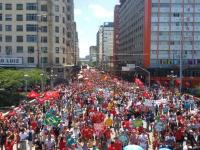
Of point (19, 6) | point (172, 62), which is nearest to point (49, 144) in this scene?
point (19, 6)

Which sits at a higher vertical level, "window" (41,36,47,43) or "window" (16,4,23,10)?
"window" (16,4,23,10)

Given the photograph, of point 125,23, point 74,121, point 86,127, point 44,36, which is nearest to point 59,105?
point 74,121

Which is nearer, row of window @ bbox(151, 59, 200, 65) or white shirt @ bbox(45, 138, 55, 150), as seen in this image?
white shirt @ bbox(45, 138, 55, 150)

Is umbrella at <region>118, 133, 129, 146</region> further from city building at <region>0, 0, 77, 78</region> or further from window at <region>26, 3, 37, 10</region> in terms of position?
window at <region>26, 3, 37, 10</region>

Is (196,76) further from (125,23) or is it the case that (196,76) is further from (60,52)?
(125,23)

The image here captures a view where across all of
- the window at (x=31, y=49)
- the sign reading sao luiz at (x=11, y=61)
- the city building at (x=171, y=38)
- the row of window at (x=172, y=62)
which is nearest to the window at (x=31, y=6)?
the window at (x=31, y=49)

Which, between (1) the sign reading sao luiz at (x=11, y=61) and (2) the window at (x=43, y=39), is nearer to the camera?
(1) the sign reading sao luiz at (x=11, y=61)

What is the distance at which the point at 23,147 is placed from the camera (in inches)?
871

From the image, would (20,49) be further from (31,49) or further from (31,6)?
(31,6)

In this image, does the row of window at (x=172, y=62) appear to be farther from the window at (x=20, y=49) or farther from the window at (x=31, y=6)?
the window at (x=20, y=49)

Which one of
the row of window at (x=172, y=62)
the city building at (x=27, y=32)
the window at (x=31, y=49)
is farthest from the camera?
the row of window at (x=172, y=62)

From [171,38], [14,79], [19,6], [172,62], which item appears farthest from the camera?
[172,62]

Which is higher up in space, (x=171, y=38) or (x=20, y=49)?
(x=171, y=38)

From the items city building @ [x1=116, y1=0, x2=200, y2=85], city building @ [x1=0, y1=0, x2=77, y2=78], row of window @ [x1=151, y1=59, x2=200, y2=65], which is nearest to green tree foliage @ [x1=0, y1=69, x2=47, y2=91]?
city building @ [x1=0, y1=0, x2=77, y2=78]
